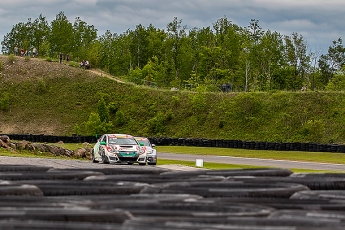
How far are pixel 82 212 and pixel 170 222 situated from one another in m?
0.87

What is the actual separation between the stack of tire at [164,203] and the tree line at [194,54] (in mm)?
77922

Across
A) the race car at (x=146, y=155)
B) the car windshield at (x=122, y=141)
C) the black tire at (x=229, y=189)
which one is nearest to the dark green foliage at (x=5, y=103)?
the race car at (x=146, y=155)

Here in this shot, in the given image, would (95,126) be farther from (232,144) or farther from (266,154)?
(266,154)

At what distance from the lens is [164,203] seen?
7.13 metres

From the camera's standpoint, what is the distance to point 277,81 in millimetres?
91750

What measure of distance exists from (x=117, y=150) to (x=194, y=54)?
96090mm

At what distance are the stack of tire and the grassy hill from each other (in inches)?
2273

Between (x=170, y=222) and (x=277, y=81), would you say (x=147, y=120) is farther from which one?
(x=170, y=222)

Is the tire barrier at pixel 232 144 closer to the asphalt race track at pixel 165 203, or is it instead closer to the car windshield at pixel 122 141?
the car windshield at pixel 122 141

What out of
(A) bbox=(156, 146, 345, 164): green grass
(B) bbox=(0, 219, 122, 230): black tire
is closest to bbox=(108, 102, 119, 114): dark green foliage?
(A) bbox=(156, 146, 345, 164): green grass

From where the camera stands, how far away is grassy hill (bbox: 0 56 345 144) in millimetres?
71625

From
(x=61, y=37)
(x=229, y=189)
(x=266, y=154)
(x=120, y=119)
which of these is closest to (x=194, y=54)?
(x=61, y=37)

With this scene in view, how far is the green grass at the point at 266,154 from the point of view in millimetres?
45812

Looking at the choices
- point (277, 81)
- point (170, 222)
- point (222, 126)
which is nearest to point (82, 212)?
point (170, 222)
